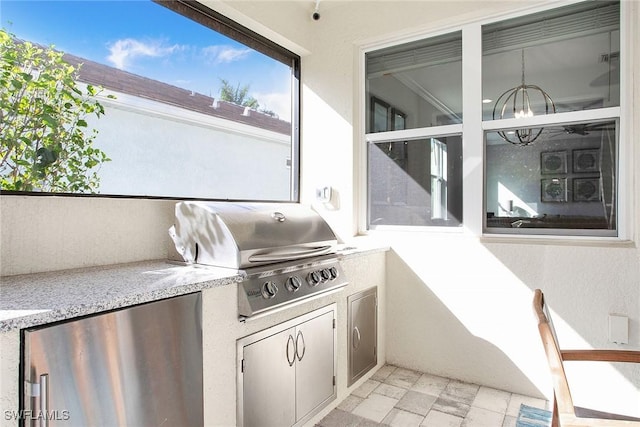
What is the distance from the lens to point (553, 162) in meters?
2.45

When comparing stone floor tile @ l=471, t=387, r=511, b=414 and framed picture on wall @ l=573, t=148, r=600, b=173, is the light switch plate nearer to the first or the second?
stone floor tile @ l=471, t=387, r=511, b=414

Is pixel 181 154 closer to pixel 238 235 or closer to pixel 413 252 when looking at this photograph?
pixel 238 235

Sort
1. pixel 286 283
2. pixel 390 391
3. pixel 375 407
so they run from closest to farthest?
pixel 286 283 < pixel 375 407 < pixel 390 391

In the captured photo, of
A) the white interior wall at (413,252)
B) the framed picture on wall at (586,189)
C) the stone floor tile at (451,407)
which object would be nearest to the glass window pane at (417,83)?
the white interior wall at (413,252)

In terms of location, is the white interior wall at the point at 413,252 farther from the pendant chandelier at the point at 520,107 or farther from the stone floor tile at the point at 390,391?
the pendant chandelier at the point at 520,107

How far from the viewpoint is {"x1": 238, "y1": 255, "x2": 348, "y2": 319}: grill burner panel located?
1.68m

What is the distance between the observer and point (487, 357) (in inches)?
102

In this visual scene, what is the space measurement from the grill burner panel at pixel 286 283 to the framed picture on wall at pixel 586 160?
162 cm

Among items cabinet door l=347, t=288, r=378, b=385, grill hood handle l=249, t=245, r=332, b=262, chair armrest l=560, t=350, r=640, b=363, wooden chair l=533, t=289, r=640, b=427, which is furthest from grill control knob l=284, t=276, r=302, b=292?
chair armrest l=560, t=350, r=640, b=363

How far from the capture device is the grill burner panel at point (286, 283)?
1.68 meters

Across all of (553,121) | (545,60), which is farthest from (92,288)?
(545,60)

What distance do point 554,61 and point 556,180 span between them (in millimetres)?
769

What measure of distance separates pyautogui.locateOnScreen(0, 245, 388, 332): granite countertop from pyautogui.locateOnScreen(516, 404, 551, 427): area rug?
1821 millimetres

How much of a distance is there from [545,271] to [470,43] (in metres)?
1.64
